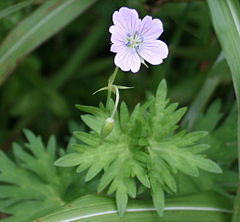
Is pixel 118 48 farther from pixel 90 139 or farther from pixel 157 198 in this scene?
pixel 157 198

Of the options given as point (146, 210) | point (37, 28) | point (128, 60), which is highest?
point (37, 28)

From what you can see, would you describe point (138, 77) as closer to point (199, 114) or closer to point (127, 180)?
point (199, 114)

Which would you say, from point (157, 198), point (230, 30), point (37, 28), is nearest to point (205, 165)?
point (157, 198)

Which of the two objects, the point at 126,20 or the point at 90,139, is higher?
the point at 126,20

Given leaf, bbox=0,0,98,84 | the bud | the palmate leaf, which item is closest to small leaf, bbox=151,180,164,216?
the palmate leaf

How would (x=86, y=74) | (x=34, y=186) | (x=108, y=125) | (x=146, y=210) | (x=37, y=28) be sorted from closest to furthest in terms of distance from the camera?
(x=108, y=125) < (x=146, y=210) < (x=34, y=186) < (x=37, y=28) < (x=86, y=74)

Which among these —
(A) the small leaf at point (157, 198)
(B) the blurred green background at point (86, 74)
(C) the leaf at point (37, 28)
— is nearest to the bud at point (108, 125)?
(A) the small leaf at point (157, 198)
